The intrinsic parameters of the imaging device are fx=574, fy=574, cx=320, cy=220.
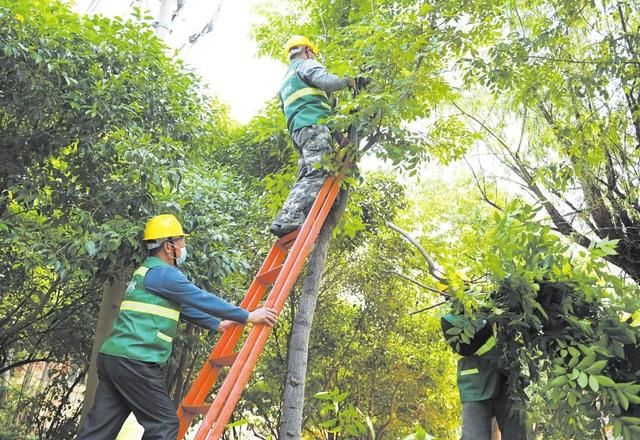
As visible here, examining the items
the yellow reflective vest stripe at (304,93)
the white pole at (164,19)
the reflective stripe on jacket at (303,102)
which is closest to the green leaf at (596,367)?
the reflective stripe on jacket at (303,102)

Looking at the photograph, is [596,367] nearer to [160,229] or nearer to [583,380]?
[583,380]

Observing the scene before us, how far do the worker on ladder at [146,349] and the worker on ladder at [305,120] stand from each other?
33.6 inches

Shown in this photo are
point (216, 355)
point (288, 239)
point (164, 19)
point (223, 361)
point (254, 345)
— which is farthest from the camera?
point (164, 19)

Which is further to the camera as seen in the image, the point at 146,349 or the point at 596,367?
the point at 146,349

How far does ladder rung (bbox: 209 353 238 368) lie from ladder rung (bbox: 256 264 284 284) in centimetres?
58

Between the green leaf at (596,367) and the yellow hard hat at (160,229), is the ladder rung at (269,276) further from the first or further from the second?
the green leaf at (596,367)

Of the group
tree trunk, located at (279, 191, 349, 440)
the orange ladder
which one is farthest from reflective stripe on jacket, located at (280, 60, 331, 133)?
tree trunk, located at (279, 191, 349, 440)

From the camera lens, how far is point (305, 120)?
388cm

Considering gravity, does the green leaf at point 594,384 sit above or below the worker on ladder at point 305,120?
below

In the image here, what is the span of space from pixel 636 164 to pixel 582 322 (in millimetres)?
5757

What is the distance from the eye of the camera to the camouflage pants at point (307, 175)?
3.62 m

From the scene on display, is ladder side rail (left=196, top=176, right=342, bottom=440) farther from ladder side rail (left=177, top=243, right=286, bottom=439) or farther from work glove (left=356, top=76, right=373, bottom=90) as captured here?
work glove (left=356, top=76, right=373, bottom=90)

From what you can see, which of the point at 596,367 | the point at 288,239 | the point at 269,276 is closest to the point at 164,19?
the point at 288,239

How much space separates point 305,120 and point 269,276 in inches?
42.9
